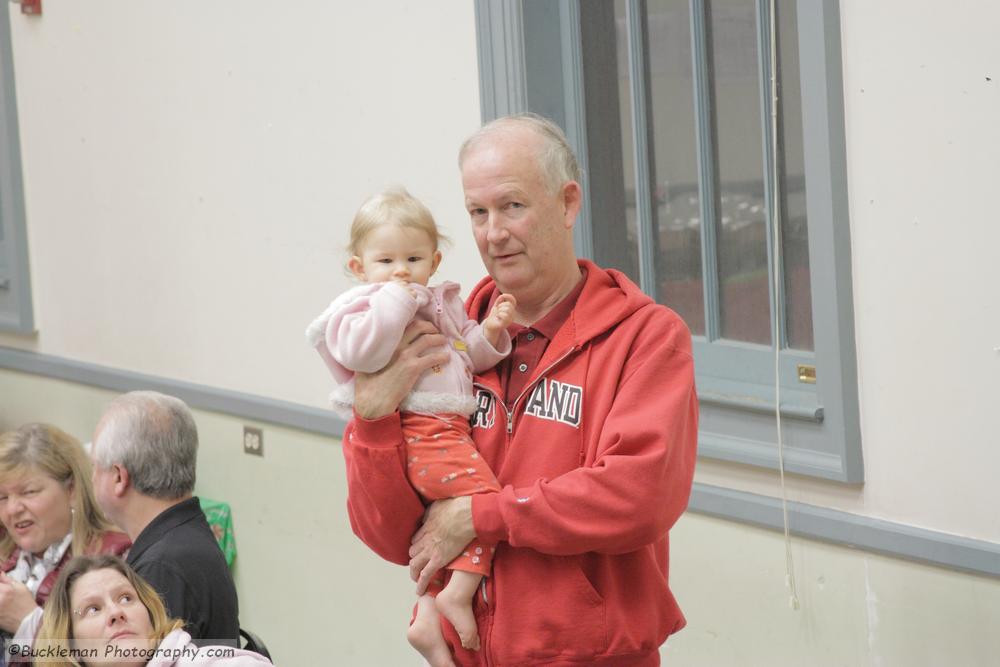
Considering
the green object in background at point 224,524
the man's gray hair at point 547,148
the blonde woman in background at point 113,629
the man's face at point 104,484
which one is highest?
the man's gray hair at point 547,148

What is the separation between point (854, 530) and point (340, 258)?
2117mm

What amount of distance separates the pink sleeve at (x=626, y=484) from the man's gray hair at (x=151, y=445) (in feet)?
4.29

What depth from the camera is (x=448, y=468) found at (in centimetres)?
216

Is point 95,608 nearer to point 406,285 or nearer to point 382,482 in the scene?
point 382,482

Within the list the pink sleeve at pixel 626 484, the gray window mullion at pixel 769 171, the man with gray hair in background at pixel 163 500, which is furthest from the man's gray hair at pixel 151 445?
the gray window mullion at pixel 769 171

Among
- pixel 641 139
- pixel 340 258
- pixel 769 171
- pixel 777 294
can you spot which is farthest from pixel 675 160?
pixel 340 258


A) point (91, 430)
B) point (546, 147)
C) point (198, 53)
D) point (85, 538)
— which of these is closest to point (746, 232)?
point (546, 147)

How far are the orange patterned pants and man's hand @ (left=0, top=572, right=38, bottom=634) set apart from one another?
1.51 m

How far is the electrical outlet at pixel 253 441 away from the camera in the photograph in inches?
192

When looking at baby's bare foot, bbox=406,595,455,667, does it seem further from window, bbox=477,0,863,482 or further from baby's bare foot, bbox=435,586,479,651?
window, bbox=477,0,863,482

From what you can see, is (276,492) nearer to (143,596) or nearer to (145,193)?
(145,193)

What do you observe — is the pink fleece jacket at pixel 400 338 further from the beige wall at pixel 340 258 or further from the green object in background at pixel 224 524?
the green object in background at pixel 224 524

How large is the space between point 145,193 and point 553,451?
12.2 feet

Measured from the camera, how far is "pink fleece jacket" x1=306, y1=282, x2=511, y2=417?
86.0 inches
